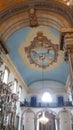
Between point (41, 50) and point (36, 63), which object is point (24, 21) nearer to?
point (41, 50)

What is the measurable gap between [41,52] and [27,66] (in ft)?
8.53

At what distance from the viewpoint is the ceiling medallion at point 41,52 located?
47.8 ft

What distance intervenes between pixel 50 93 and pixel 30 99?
2.69 m

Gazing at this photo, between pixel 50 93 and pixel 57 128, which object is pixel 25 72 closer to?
pixel 50 93

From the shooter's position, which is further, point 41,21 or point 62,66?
point 62,66

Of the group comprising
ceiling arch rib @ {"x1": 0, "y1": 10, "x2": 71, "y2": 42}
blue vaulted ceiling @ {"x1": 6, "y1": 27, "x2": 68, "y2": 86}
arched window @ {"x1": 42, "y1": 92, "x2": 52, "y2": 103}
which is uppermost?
blue vaulted ceiling @ {"x1": 6, "y1": 27, "x2": 68, "y2": 86}

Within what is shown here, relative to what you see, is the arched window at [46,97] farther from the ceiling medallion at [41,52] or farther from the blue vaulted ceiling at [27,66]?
the ceiling medallion at [41,52]

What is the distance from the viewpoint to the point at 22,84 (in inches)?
797

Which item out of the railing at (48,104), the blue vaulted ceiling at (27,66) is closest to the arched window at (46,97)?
the railing at (48,104)

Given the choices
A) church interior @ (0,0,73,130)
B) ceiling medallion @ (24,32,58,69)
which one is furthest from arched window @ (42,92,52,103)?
ceiling medallion @ (24,32,58,69)

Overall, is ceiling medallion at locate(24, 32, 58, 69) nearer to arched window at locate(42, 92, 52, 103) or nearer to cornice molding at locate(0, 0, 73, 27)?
arched window at locate(42, 92, 52, 103)

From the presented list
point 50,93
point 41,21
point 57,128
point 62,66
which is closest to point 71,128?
point 57,128

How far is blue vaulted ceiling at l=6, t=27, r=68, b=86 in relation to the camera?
13227mm

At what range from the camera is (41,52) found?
1630cm
